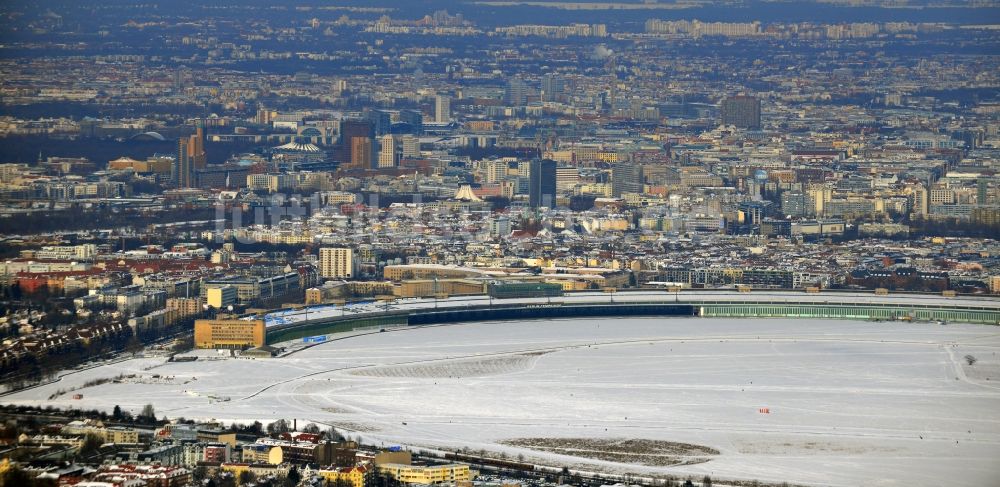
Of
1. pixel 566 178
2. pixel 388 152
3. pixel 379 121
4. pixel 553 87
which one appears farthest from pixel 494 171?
pixel 553 87

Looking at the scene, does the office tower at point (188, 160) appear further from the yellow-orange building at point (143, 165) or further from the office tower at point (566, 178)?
the office tower at point (566, 178)

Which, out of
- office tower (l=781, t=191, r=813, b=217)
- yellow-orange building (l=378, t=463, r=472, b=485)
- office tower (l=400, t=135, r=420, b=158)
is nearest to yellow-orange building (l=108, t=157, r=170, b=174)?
office tower (l=400, t=135, r=420, b=158)

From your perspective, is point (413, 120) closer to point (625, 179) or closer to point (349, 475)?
point (625, 179)

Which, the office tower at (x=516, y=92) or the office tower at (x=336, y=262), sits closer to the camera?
the office tower at (x=336, y=262)

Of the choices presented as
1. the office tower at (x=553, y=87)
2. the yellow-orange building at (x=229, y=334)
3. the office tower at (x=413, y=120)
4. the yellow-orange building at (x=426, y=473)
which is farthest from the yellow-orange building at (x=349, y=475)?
the office tower at (x=553, y=87)

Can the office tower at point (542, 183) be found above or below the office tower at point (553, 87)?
below

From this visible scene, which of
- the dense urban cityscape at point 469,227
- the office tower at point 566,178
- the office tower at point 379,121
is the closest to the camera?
the dense urban cityscape at point 469,227

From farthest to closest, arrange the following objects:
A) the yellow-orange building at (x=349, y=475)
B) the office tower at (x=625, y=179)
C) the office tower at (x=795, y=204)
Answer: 1. the office tower at (x=625, y=179)
2. the office tower at (x=795, y=204)
3. the yellow-orange building at (x=349, y=475)

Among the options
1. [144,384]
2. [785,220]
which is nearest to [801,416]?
[144,384]
